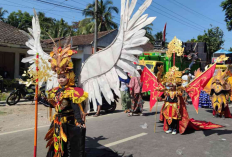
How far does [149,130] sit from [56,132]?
3.27 metres

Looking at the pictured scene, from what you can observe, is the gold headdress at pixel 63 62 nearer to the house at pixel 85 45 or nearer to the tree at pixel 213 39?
the house at pixel 85 45

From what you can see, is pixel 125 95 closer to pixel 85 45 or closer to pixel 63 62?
pixel 63 62

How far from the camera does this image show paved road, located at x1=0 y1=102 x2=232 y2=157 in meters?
4.11

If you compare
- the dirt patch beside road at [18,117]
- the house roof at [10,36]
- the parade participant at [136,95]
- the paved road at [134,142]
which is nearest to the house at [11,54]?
the house roof at [10,36]

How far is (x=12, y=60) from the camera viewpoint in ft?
46.1

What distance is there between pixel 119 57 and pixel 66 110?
1.10 m

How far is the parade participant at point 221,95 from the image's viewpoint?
764 cm

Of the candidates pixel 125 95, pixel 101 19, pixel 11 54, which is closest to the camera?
pixel 125 95

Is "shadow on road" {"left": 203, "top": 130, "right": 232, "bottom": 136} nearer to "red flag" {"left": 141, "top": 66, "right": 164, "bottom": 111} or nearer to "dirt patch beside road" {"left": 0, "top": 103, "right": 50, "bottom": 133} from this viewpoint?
"red flag" {"left": 141, "top": 66, "right": 164, "bottom": 111}

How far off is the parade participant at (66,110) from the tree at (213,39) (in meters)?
25.9

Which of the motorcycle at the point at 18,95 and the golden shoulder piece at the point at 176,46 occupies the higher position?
the golden shoulder piece at the point at 176,46

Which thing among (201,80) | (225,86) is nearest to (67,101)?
(201,80)

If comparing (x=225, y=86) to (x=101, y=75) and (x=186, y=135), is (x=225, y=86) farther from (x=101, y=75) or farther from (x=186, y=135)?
(x=101, y=75)

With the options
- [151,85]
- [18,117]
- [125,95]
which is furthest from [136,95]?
[18,117]
